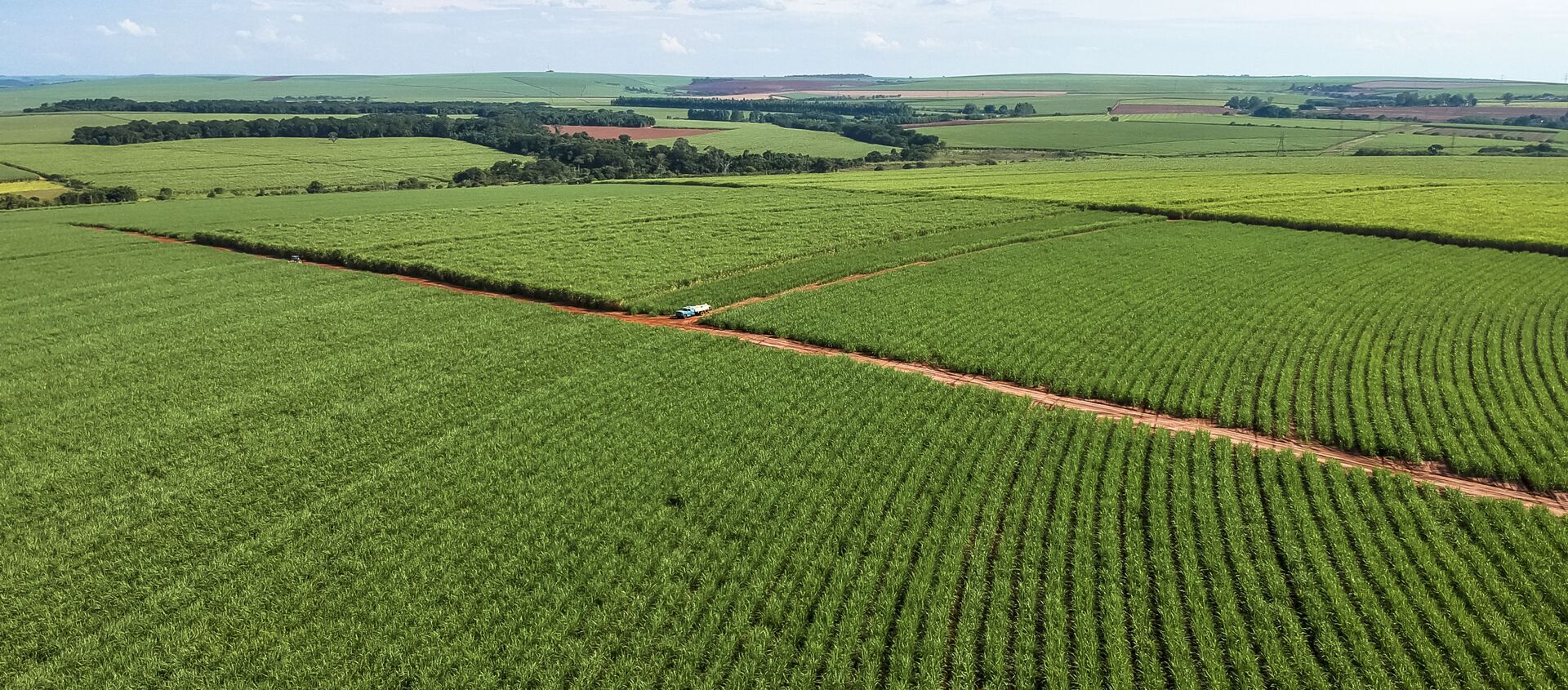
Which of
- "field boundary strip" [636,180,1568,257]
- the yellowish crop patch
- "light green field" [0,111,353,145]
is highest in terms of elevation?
"light green field" [0,111,353,145]

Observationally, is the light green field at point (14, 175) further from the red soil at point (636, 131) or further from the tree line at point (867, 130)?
the tree line at point (867, 130)

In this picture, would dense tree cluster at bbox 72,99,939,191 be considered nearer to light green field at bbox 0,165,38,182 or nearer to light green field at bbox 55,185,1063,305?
light green field at bbox 55,185,1063,305

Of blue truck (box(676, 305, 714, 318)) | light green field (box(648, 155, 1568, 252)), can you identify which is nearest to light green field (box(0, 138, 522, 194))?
light green field (box(648, 155, 1568, 252))

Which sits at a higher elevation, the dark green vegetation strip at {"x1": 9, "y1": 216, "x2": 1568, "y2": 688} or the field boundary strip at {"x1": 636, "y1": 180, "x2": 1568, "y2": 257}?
the field boundary strip at {"x1": 636, "y1": 180, "x2": 1568, "y2": 257}

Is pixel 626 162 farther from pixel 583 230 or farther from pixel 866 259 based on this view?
pixel 866 259

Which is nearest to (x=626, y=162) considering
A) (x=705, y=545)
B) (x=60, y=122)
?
(x=705, y=545)

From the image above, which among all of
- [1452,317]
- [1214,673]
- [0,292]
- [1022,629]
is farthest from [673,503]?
[0,292]

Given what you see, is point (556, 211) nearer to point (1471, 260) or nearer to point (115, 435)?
point (115, 435)
